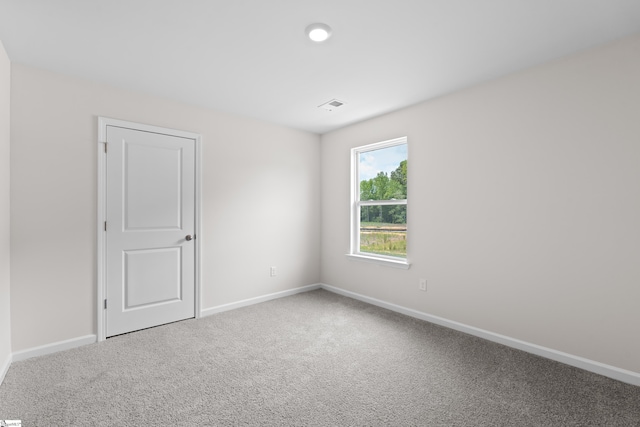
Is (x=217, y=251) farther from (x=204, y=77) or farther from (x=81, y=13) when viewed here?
(x=81, y=13)

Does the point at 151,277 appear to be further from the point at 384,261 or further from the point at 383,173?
the point at 383,173

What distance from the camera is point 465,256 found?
304 cm

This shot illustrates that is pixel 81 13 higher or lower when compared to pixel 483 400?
higher

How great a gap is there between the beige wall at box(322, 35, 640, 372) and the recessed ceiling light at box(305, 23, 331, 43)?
1.63 metres

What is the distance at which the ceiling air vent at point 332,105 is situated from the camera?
3.35m

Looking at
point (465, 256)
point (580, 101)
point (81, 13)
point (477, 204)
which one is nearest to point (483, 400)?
point (465, 256)

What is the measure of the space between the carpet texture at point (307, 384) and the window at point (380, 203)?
1117 millimetres

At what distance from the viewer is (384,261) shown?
3.78 meters

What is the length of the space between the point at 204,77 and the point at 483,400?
3288 millimetres

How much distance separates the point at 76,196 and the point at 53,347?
51.2 inches

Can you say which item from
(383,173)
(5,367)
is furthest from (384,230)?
(5,367)

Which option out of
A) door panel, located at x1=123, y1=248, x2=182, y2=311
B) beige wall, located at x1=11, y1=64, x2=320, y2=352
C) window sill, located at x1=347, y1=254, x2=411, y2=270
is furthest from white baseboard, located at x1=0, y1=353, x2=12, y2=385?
window sill, located at x1=347, y1=254, x2=411, y2=270

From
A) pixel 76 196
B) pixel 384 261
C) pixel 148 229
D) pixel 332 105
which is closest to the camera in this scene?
pixel 76 196

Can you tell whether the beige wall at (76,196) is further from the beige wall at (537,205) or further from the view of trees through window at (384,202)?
the beige wall at (537,205)
